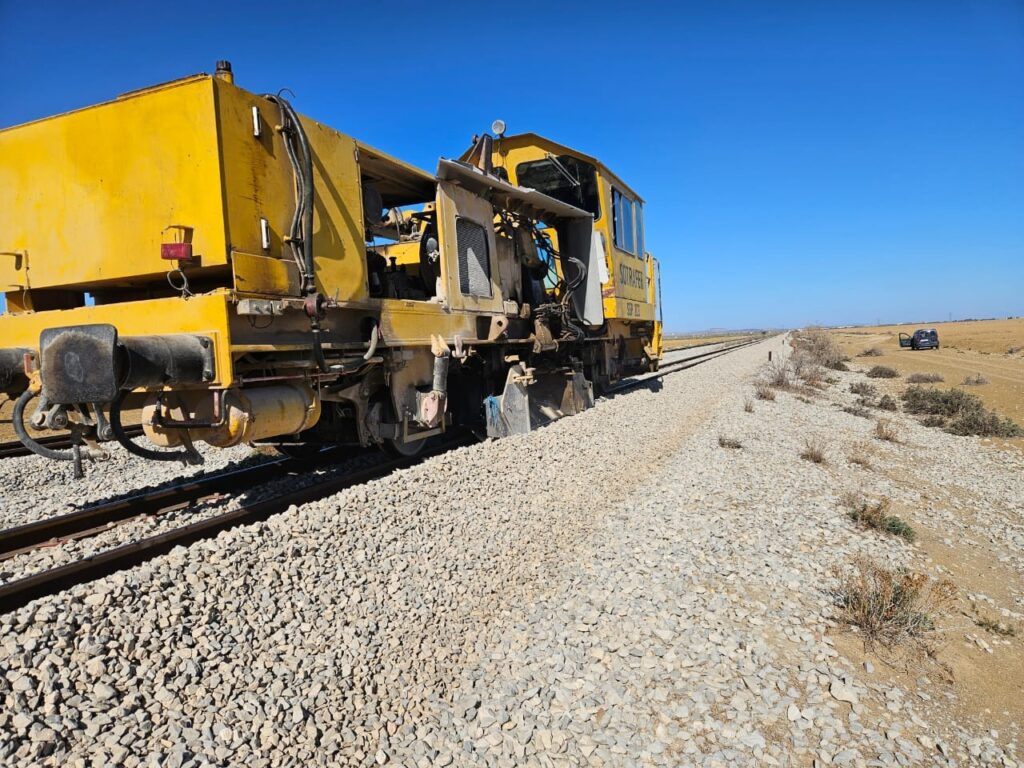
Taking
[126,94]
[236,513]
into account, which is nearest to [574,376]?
[236,513]

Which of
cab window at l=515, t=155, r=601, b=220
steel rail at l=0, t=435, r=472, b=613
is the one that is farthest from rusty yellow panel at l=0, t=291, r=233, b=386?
cab window at l=515, t=155, r=601, b=220

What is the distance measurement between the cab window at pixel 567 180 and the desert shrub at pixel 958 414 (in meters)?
10.6

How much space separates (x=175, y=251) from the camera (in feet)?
14.6

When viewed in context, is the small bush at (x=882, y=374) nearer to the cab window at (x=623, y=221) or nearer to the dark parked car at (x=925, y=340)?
the cab window at (x=623, y=221)

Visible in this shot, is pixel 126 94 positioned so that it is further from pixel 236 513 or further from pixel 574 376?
pixel 574 376

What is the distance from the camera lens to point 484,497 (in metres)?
5.50

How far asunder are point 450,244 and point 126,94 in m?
3.38

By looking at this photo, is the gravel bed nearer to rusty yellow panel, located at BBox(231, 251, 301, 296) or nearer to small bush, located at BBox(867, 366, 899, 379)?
rusty yellow panel, located at BBox(231, 251, 301, 296)

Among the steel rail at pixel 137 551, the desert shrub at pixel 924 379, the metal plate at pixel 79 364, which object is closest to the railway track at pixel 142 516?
the steel rail at pixel 137 551

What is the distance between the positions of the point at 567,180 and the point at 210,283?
7.64 m

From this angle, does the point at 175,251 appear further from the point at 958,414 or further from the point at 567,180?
the point at 958,414

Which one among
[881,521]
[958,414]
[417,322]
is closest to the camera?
[881,521]

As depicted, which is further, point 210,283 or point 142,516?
point 142,516

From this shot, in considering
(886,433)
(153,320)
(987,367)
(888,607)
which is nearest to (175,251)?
(153,320)
